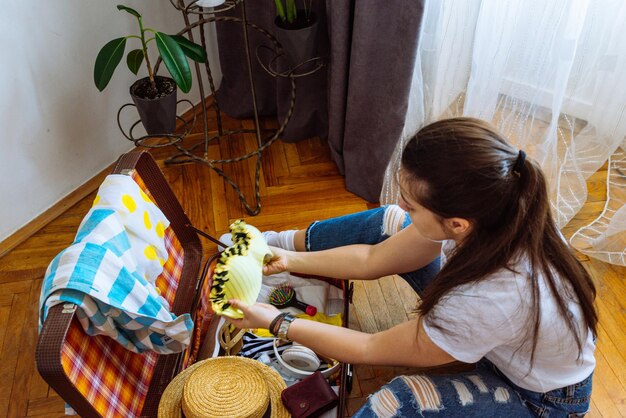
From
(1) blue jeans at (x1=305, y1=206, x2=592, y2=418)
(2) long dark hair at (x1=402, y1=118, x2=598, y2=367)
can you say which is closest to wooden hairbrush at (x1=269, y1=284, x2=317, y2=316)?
(1) blue jeans at (x1=305, y1=206, x2=592, y2=418)

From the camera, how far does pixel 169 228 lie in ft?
4.19

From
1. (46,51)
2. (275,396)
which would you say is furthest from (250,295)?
(46,51)

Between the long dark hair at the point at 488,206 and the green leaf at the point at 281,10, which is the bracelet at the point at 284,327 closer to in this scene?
the long dark hair at the point at 488,206

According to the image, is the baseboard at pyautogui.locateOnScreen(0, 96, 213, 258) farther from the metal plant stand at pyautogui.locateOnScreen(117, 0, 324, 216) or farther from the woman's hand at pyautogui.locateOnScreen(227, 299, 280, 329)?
the woman's hand at pyautogui.locateOnScreen(227, 299, 280, 329)

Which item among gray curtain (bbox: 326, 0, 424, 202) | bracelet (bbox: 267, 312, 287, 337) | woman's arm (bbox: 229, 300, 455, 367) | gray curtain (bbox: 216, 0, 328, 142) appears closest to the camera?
woman's arm (bbox: 229, 300, 455, 367)

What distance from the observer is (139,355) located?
42.7 inches

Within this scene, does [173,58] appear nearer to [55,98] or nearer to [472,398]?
[55,98]

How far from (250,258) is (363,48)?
67 centimetres

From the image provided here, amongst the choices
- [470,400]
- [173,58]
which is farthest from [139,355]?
[173,58]

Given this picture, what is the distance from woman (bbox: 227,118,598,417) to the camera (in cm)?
82

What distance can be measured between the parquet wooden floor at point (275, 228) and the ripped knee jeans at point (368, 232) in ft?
0.72

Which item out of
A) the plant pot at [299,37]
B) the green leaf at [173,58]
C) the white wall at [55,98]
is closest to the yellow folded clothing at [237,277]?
the green leaf at [173,58]

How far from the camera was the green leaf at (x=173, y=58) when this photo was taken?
Answer: 142cm

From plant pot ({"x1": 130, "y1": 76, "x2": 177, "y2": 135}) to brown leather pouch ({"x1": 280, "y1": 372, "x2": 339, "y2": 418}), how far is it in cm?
81
